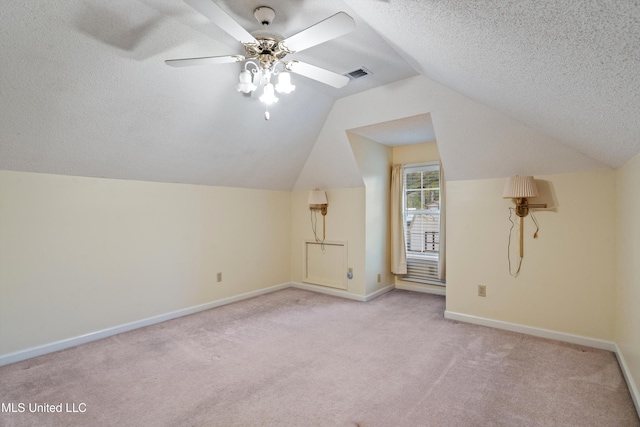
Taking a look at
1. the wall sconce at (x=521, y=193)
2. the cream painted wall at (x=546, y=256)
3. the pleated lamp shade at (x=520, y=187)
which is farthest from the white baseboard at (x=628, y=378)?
the pleated lamp shade at (x=520, y=187)

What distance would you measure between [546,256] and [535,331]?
75 centimetres

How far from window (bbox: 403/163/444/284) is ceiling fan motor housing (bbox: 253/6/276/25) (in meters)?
3.32

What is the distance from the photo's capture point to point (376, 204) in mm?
4586

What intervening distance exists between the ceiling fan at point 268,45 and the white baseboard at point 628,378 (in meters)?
2.78

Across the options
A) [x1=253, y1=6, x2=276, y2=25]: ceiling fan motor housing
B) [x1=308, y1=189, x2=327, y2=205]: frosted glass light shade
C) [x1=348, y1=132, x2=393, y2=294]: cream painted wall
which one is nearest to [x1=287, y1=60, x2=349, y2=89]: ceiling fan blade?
[x1=253, y1=6, x2=276, y2=25]: ceiling fan motor housing

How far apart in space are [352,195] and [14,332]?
3800 millimetres

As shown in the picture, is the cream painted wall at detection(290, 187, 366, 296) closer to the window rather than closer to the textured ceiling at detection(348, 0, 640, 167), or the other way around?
the window

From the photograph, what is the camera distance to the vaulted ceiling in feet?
3.53

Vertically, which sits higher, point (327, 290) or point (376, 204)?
point (376, 204)

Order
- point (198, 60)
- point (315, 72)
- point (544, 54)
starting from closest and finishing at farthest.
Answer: point (544, 54) → point (198, 60) → point (315, 72)

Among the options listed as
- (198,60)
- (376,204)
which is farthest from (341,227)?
(198,60)

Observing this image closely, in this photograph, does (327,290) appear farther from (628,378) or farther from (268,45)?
(268,45)

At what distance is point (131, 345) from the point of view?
2846 millimetres

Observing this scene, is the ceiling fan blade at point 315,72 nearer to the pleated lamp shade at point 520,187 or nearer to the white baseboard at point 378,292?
the pleated lamp shade at point 520,187
